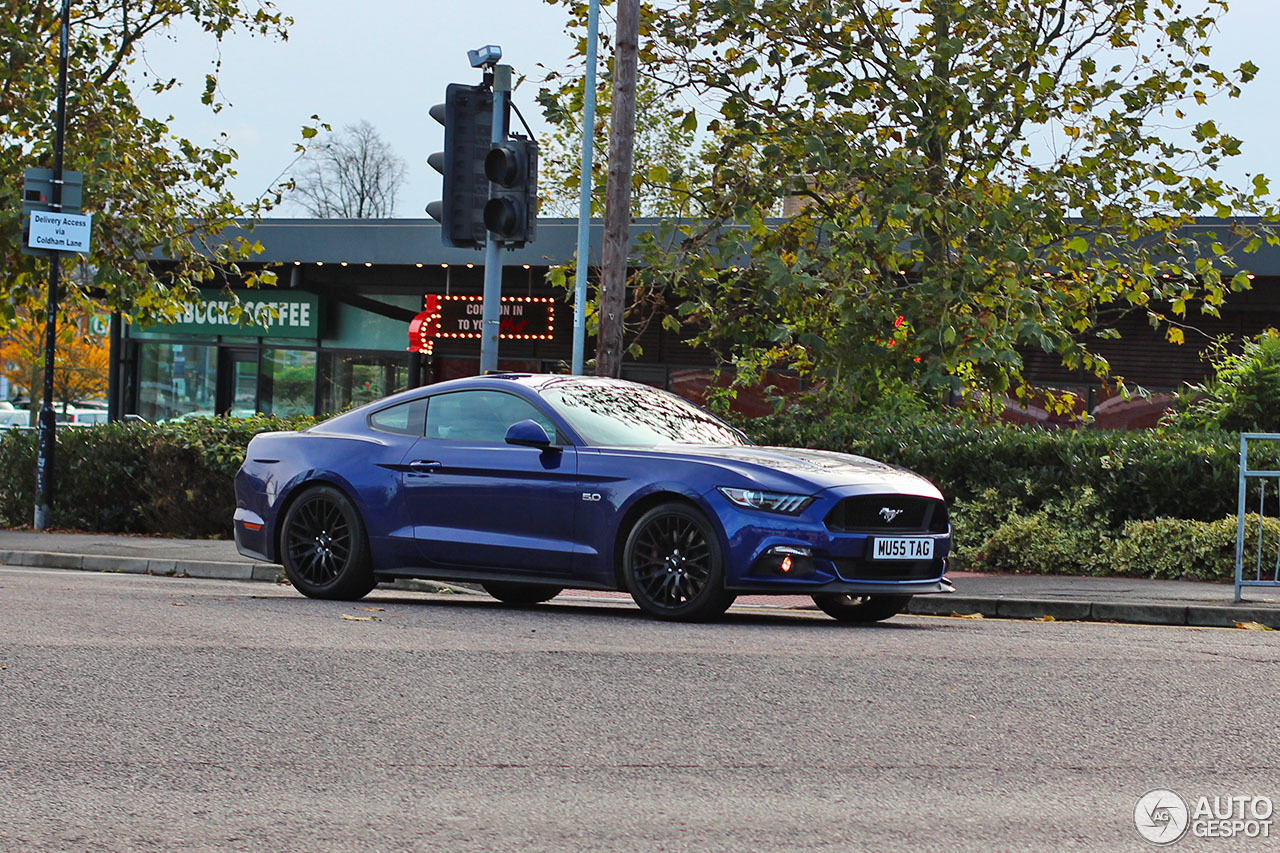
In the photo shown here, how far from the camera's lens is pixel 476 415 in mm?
10555

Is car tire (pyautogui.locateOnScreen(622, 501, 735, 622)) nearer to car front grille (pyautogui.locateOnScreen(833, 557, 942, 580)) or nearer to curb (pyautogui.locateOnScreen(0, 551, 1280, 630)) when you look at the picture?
car front grille (pyautogui.locateOnScreen(833, 557, 942, 580))

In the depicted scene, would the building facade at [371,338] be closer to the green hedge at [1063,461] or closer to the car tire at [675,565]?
the green hedge at [1063,461]

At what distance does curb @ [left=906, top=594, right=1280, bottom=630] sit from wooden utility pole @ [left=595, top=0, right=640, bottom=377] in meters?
4.90

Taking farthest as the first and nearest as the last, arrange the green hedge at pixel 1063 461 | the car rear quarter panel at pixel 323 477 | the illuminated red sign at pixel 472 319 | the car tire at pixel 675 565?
the illuminated red sign at pixel 472 319 → the green hedge at pixel 1063 461 → the car rear quarter panel at pixel 323 477 → the car tire at pixel 675 565

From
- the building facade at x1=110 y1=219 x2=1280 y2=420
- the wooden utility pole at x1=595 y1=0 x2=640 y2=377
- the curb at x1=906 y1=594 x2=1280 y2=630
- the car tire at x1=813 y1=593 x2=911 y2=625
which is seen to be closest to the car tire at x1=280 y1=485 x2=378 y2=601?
the car tire at x1=813 y1=593 x2=911 y2=625

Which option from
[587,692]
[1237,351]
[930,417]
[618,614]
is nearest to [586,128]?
[930,417]

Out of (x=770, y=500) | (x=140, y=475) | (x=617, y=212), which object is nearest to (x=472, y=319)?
(x=140, y=475)

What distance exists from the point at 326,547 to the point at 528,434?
1.87 metres

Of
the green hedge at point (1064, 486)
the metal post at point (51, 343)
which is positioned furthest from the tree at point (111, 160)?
the green hedge at point (1064, 486)

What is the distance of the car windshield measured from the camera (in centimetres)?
1010

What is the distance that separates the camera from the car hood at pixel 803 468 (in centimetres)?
926

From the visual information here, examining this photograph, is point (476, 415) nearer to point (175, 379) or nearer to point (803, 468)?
point (803, 468)

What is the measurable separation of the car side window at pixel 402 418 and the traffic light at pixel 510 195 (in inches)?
110

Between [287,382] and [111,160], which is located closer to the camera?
[111,160]
